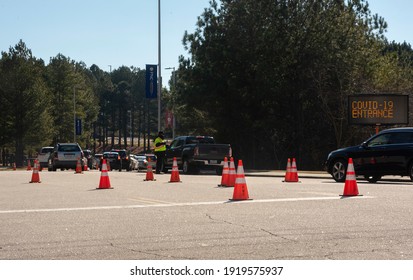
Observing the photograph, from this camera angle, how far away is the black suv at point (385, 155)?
23500mm

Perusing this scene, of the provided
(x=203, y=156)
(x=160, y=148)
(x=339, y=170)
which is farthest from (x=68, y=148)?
(x=339, y=170)

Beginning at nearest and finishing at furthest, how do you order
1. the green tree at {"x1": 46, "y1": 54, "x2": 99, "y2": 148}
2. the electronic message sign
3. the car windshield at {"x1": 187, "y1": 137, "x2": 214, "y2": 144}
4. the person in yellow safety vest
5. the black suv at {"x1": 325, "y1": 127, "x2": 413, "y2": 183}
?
1. the black suv at {"x1": 325, "y1": 127, "x2": 413, "y2": 183}
2. the person in yellow safety vest
3. the electronic message sign
4. the car windshield at {"x1": 187, "y1": 137, "x2": 214, "y2": 144}
5. the green tree at {"x1": 46, "y1": 54, "x2": 99, "y2": 148}

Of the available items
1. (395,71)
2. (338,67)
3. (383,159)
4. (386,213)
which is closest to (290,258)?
(386,213)

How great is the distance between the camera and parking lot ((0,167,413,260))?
9062 mm

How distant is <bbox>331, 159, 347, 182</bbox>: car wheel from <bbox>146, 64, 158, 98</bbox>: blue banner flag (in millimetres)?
27067

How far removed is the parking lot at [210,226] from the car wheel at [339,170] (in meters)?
6.07

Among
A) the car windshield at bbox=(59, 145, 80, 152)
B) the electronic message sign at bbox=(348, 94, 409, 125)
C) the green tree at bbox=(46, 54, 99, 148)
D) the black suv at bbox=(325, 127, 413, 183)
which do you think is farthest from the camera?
the green tree at bbox=(46, 54, 99, 148)

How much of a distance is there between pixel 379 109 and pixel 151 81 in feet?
64.3

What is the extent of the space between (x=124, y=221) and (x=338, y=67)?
39477 millimetres

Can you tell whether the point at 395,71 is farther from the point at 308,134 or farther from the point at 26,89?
the point at 26,89

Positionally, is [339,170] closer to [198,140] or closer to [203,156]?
[203,156]

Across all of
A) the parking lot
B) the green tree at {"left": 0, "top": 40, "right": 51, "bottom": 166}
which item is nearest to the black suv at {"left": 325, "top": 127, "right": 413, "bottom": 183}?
the parking lot

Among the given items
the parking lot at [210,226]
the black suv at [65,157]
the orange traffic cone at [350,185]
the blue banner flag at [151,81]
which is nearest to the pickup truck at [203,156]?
the black suv at [65,157]

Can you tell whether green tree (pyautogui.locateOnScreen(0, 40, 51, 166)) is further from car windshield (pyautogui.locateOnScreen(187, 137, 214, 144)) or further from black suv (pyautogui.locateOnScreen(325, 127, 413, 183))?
black suv (pyautogui.locateOnScreen(325, 127, 413, 183))
